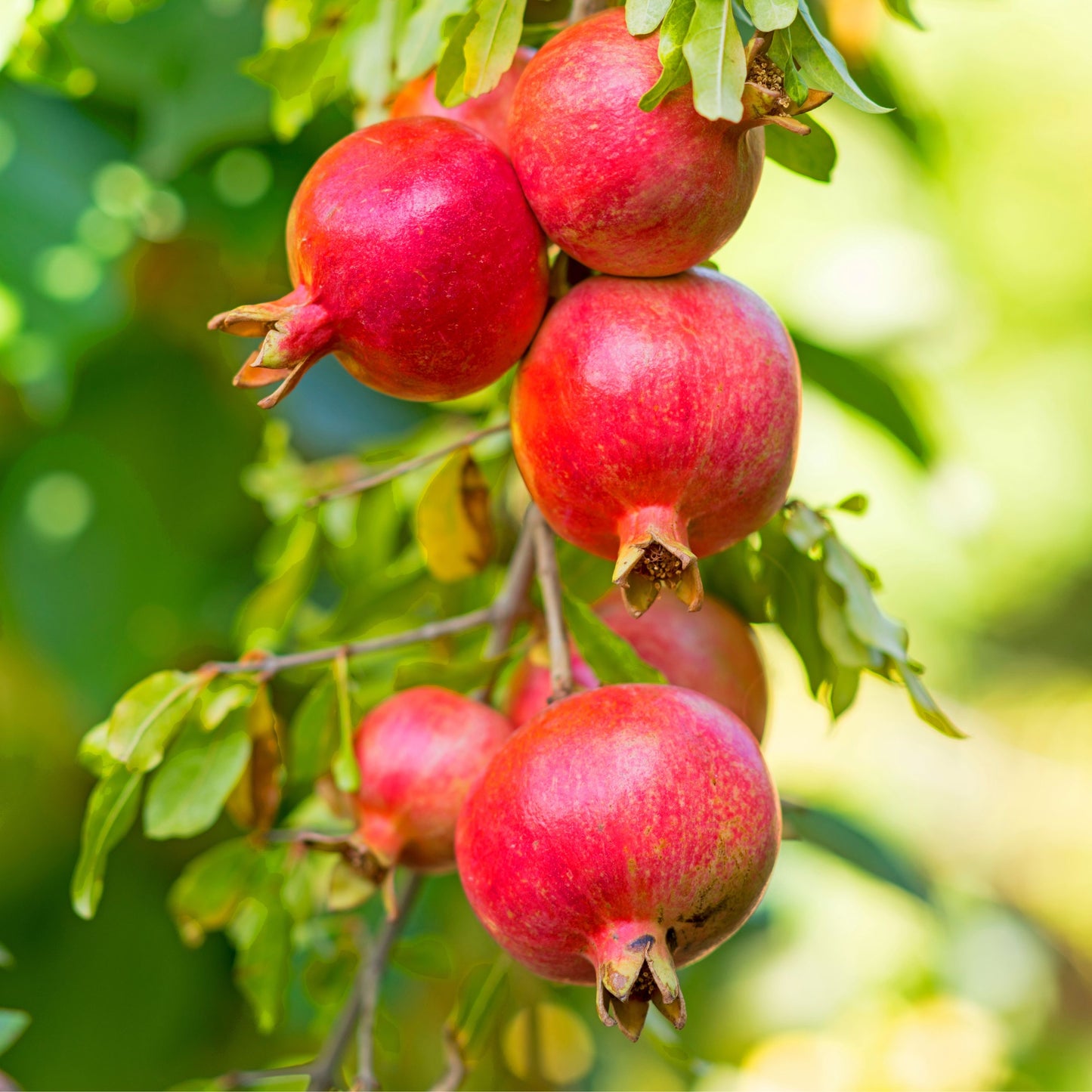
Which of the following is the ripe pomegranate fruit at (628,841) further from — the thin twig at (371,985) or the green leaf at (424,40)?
the green leaf at (424,40)

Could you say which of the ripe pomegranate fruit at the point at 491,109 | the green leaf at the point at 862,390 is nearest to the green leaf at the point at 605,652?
the ripe pomegranate fruit at the point at 491,109

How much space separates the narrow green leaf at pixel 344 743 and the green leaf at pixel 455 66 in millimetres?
323

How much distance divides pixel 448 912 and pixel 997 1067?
4.30 feet

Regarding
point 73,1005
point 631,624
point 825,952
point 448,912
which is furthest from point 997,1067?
point 631,624

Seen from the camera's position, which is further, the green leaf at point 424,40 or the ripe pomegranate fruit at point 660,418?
the green leaf at point 424,40

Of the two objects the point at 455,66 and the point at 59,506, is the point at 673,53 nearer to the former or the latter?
the point at 455,66

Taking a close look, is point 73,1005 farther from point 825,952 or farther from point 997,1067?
point 997,1067

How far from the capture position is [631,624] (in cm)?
68

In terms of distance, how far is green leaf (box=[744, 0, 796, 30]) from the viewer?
0.46m

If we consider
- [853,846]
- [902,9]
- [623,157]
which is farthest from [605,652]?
[853,846]

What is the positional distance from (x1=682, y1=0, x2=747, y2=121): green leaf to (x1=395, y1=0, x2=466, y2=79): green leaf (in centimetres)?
21

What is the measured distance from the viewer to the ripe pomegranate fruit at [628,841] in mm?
477

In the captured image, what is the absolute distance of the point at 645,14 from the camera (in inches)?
18.4

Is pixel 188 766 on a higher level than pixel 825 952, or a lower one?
higher
